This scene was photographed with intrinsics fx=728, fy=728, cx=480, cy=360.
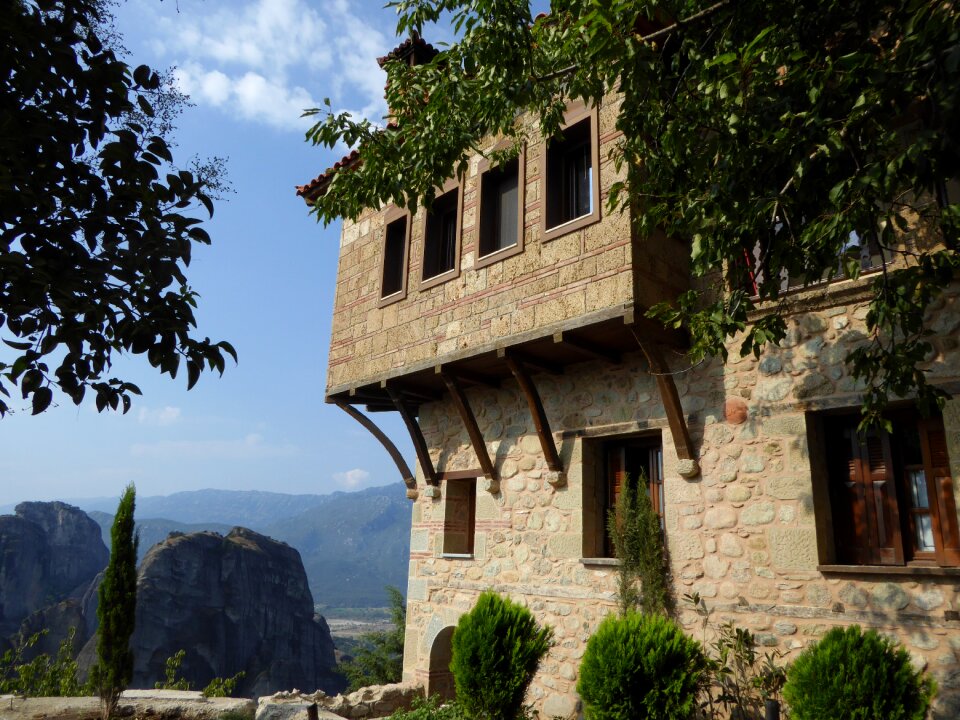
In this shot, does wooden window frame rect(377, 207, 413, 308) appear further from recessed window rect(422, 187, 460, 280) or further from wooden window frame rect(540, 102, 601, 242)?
wooden window frame rect(540, 102, 601, 242)

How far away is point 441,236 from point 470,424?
9.16 feet

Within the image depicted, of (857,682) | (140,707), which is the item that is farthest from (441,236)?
(857,682)

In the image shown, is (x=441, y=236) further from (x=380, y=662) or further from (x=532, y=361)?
(x=380, y=662)

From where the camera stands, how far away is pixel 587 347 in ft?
24.9

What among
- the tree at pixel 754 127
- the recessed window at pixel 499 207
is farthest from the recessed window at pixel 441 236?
the tree at pixel 754 127

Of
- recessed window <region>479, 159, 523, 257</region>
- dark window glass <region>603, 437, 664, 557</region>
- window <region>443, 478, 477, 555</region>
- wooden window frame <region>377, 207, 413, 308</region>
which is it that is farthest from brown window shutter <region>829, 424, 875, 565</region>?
wooden window frame <region>377, 207, 413, 308</region>

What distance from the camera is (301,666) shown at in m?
60.7

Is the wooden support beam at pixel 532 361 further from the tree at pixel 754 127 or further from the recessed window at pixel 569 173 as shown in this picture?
the tree at pixel 754 127

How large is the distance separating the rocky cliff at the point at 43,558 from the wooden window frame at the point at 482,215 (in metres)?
67.7

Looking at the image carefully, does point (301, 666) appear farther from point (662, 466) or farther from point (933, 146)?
point (933, 146)

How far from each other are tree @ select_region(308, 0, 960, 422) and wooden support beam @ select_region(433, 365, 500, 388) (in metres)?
2.53

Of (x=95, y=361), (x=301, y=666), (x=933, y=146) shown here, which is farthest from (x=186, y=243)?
Answer: (x=301, y=666)

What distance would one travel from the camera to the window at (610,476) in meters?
7.80

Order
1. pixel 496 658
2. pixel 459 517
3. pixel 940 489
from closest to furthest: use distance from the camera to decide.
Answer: pixel 940 489 → pixel 496 658 → pixel 459 517
